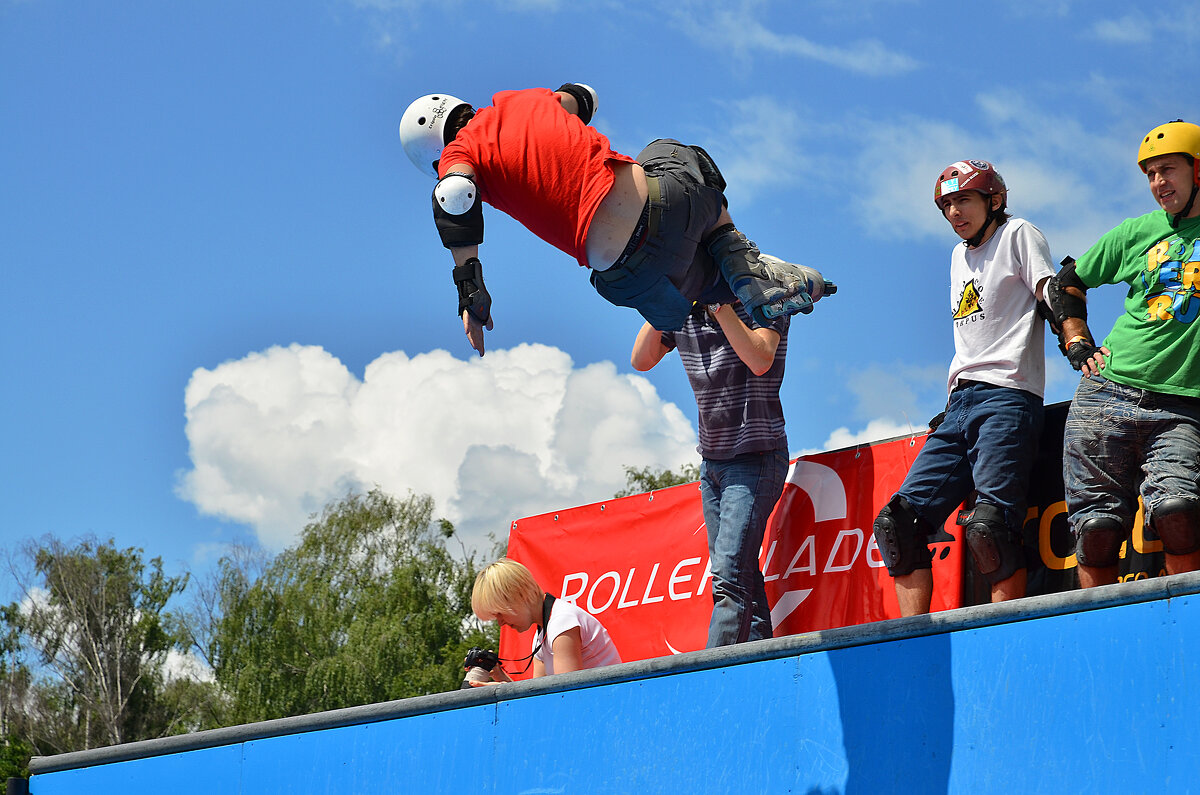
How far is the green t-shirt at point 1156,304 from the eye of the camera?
4.12m

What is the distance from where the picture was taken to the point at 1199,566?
153 inches

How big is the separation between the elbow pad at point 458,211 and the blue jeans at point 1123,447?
94.4 inches

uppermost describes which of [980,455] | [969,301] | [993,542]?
[969,301]

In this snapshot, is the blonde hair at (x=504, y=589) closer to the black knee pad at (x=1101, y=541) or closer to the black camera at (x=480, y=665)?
the black camera at (x=480, y=665)

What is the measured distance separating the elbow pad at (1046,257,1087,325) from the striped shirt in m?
1.20

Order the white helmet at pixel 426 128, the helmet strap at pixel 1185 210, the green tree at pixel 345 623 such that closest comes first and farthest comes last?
the white helmet at pixel 426 128
the helmet strap at pixel 1185 210
the green tree at pixel 345 623

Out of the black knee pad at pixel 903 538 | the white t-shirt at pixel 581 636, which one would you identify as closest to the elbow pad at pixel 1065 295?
the black knee pad at pixel 903 538

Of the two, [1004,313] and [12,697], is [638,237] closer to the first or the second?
[1004,313]

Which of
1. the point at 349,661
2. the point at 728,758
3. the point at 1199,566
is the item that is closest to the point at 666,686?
the point at 728,758

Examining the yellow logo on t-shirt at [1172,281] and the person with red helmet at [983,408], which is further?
the person with red helmet at [983,408]

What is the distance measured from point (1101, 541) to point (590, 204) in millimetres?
2214

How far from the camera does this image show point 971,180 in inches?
190

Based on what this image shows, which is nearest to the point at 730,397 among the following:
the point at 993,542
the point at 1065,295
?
the point at 993,542

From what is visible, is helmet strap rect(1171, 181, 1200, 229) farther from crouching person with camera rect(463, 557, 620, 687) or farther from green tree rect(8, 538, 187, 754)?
green tree rect(8, 538, 187, 754)
